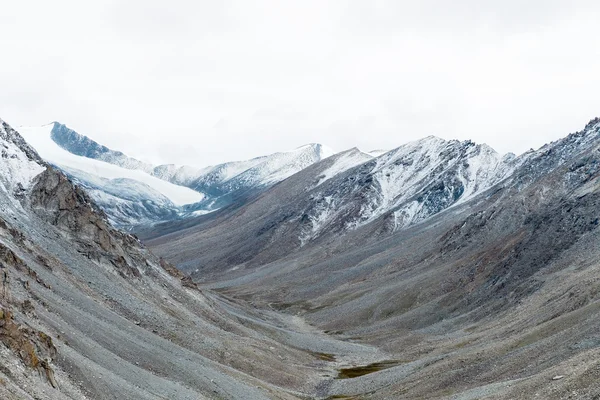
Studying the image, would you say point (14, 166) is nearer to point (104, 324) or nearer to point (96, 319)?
point (96, 319)

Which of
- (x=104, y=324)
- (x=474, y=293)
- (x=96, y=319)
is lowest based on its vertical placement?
(x=104, y=324)

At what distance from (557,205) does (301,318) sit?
53.0 meters

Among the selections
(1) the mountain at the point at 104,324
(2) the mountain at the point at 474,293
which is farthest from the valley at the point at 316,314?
(2) the mountain at the point at 474,293

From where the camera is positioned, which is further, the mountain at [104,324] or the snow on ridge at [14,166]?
the snow on ridge at [14,166]

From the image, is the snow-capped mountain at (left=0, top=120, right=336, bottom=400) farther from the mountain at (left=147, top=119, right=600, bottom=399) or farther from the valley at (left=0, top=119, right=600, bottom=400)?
the mountain at (left=147, top=119, right=600, bottom=399)

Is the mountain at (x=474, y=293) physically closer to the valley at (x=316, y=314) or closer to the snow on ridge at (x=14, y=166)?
the valley at (x=316, y=314)

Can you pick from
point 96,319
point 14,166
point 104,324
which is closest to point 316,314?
point 14,166

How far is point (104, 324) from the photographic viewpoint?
179 ft

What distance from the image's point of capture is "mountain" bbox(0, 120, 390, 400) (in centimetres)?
3894

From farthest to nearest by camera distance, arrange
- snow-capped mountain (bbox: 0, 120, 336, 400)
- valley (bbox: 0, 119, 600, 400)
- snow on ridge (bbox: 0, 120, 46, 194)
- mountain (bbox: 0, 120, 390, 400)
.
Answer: snow on ridge (bbox: 0, 120, 46, 194) < valley (bbox: 0, 119, 600, 400) < mountain (bbox: 0, 120, 390, 400) < snow-capped mountain (bbox: 0, 120, 336, 400)

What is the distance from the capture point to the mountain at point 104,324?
38.9m

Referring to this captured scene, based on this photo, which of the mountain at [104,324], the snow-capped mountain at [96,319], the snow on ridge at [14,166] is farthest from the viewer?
the snow on ridge at [14,166]

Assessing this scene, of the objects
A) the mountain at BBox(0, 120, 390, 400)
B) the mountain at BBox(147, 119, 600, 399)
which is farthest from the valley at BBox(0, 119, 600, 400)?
the mountain at BBox(147, 119, 600, 399)

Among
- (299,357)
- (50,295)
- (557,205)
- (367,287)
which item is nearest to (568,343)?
(299,357)
